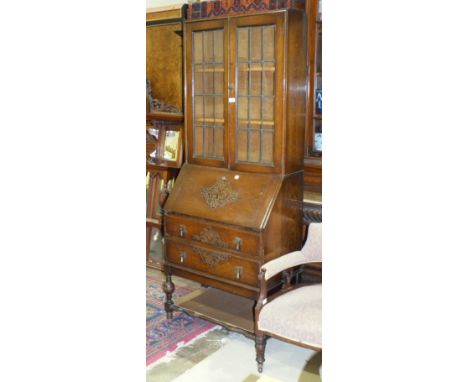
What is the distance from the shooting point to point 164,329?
3139 millimetres

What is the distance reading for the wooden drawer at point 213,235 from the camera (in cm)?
280

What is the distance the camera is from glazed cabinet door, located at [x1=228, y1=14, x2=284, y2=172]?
9.39ft

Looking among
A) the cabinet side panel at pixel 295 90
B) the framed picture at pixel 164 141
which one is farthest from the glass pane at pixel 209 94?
the framed picture at pixel 164 141

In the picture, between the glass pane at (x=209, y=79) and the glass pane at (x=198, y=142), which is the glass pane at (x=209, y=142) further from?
the glass pane at (x=209, y=79)

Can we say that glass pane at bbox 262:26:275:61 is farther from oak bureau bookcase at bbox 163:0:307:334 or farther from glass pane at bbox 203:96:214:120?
glass pane at bbox 203:96:214:120

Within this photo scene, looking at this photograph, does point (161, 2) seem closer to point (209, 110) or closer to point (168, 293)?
point (209, 110)

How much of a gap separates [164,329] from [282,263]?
0.93 m

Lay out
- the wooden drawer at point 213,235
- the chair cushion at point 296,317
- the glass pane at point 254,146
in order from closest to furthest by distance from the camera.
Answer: the chair cushion at point 296,317
the wooden drawer at point 213,235
the glass pane at point 254,146

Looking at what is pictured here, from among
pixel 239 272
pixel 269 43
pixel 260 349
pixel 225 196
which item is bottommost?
pixel 260 349

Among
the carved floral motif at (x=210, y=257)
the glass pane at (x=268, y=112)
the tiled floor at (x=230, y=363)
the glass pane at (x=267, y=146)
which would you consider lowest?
the tiled floor at (x=230, y=363)

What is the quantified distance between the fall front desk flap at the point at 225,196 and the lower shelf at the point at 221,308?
0.58 m

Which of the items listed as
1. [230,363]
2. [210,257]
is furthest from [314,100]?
[230,363]

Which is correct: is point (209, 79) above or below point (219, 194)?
above
